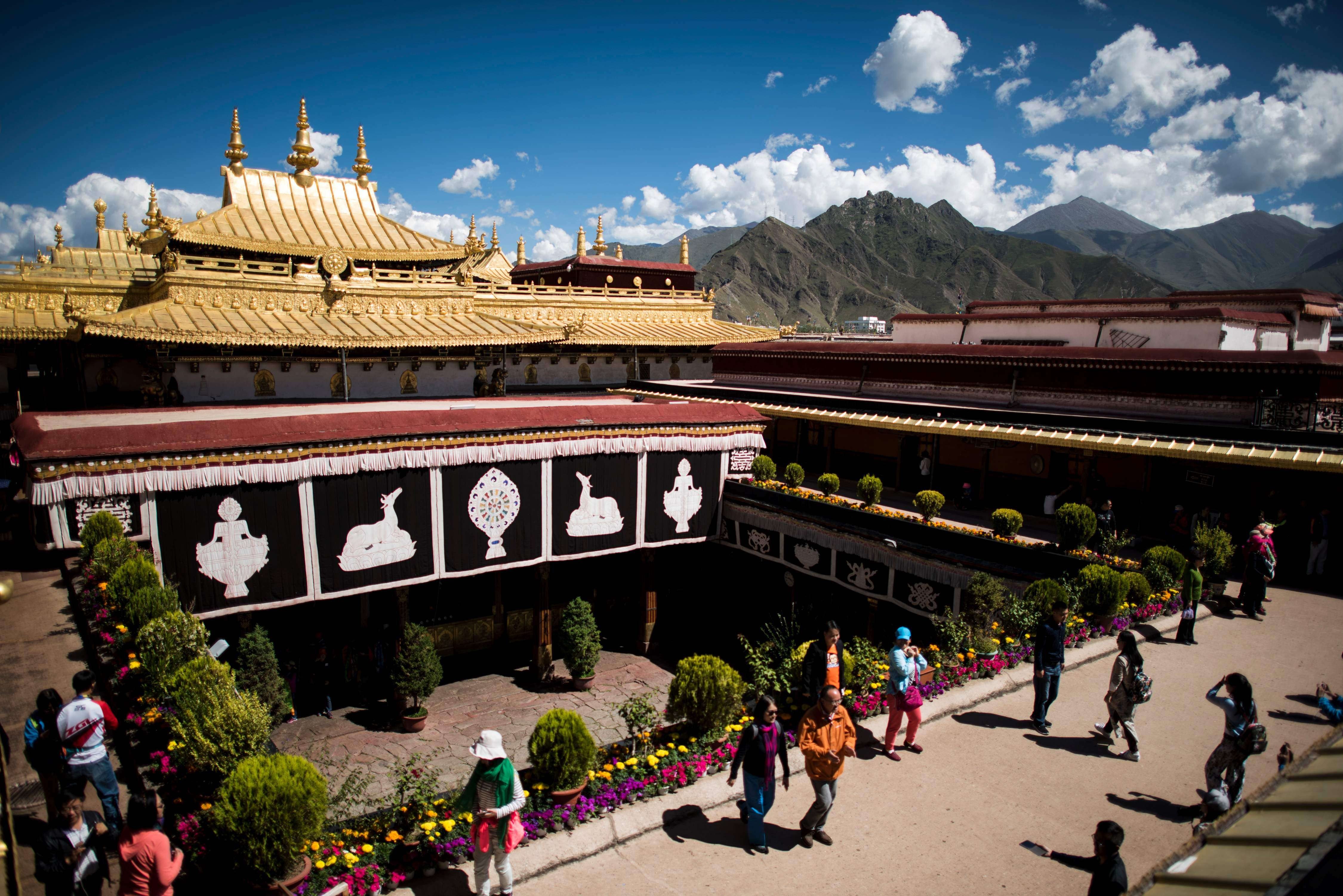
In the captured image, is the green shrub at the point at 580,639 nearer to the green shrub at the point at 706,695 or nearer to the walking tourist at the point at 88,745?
the green shrub at the point at 706,695

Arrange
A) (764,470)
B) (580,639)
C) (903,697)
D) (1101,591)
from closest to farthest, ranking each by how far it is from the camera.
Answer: (903,697) < (1101,591) < (580,639) < (764,470)

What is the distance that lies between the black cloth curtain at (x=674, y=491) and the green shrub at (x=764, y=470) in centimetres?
82

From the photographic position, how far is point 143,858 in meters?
5.23

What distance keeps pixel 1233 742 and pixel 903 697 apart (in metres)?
2.74

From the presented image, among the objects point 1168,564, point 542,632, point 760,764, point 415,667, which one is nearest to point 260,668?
point 415,667

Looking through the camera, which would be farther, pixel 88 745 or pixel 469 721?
pixel 469 721

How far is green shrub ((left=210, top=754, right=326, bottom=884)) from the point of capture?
218 inches

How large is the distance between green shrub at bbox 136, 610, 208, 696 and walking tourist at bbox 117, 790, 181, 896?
294 centimetres

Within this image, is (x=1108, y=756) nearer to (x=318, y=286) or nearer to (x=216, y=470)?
(x=216, y=470)

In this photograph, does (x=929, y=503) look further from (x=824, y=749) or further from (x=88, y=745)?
(x=88, y=745)

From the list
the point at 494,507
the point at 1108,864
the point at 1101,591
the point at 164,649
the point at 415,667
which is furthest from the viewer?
the point at 494,507

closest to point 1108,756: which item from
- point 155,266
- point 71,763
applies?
point 71,763

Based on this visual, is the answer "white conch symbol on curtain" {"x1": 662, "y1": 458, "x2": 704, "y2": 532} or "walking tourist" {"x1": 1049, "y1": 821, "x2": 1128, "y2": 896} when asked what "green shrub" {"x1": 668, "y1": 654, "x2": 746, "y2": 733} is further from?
"white conch symbol on curtain" {"x1": 662, "y1": 458, "x2": 704, "y2": 532}

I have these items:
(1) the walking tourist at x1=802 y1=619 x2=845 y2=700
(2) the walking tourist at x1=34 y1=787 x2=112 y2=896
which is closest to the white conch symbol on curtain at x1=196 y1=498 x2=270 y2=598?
(2) the walking tourist at x1=34 y1=787 x2=112 y2=896
